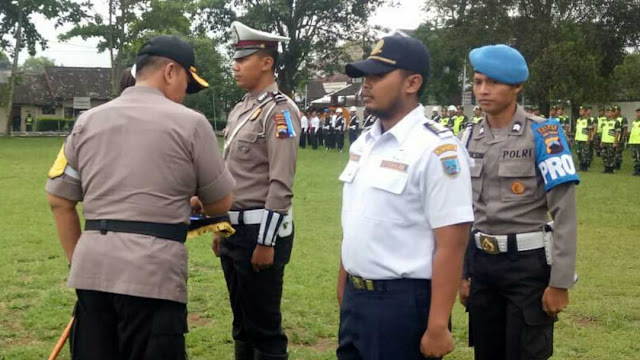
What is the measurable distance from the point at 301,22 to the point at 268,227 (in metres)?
37.5

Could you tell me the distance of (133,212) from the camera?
2.82 m

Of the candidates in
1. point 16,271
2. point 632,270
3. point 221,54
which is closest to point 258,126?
point 16,271

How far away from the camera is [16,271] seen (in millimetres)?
7293

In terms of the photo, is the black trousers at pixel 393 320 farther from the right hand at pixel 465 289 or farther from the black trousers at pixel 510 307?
the right hand at pixel 465 289

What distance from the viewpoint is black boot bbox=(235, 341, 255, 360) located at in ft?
14.5

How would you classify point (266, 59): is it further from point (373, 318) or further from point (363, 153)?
point (373, 318)

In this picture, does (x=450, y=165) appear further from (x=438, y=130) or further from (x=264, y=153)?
(x=264, y=153)

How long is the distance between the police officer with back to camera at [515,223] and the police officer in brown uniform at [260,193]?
1056mm

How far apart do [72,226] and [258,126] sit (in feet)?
4.43

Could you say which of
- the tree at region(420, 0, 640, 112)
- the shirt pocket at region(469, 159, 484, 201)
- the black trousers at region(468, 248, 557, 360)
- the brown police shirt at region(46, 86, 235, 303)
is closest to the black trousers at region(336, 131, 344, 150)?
the tree at region(420, 0, 640, 112)

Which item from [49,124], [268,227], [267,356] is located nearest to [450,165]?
[268,227]

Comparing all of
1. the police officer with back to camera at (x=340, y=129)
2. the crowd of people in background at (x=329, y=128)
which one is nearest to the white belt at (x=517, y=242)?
the crowd of people in background at (x=329, y=128)

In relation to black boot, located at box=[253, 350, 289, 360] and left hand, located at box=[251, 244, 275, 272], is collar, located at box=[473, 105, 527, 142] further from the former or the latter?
black boot, located at box=[253, 350, 289, 360]

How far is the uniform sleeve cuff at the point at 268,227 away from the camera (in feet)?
13.0
